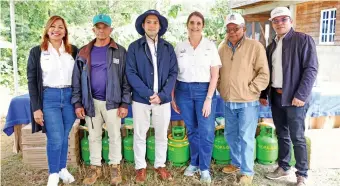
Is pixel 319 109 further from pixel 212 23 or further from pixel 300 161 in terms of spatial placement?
pixel 212 23

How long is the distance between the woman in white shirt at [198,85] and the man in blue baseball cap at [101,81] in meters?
0.56

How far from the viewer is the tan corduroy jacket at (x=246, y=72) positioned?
2.83 meters

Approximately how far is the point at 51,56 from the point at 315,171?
305 centimetres

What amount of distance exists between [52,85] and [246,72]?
1802mm

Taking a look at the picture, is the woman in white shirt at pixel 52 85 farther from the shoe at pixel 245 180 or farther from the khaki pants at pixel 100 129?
the shoe at pixel 245 180

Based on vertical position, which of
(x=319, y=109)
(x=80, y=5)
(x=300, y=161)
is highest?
(x=80, y=5)

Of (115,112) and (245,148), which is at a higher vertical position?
(115,112)

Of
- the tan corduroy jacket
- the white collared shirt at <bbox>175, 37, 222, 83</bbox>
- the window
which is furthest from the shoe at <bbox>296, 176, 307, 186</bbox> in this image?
the window

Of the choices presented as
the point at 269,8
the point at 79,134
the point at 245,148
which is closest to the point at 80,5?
the point at 269,8

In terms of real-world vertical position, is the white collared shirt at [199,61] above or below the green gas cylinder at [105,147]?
above

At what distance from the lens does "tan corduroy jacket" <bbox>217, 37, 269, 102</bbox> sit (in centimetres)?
283

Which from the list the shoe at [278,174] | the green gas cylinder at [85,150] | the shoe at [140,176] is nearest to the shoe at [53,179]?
the green gas cylinder at [85,150]

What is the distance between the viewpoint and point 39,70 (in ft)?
8.93

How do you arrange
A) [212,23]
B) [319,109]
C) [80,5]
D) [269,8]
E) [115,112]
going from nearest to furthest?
[115,112], [319,109], [269,8], [80,5], [212,23]
